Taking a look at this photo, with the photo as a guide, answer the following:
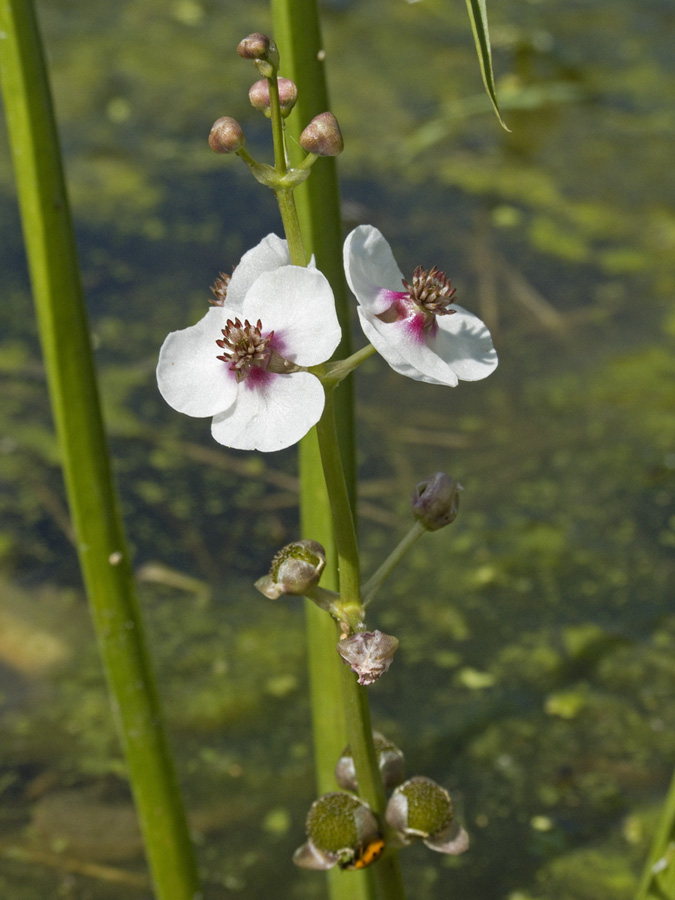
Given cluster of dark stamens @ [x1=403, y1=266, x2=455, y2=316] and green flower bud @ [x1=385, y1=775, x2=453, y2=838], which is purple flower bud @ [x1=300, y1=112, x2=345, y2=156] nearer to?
cluster of dark stamens @ [x1=403, y1=266, x2=455, y2=316]

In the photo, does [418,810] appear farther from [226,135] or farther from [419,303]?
[226,135]

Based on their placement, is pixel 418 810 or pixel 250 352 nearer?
pixel 250 352

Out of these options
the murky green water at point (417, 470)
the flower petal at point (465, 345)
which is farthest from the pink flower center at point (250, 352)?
the murky green water at point (417, 470)

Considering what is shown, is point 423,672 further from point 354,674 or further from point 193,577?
point 354,674

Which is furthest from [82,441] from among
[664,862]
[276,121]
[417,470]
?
[417,470]

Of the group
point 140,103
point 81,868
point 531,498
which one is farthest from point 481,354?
point 140,103

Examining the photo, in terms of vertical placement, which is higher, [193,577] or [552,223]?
[552,223]

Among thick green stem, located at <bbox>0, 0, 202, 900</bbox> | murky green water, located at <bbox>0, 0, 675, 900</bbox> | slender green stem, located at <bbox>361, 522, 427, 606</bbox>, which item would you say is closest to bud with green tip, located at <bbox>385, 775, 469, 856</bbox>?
slender green stem, located at <bbox>361, 522, 427, 606</bbox>
